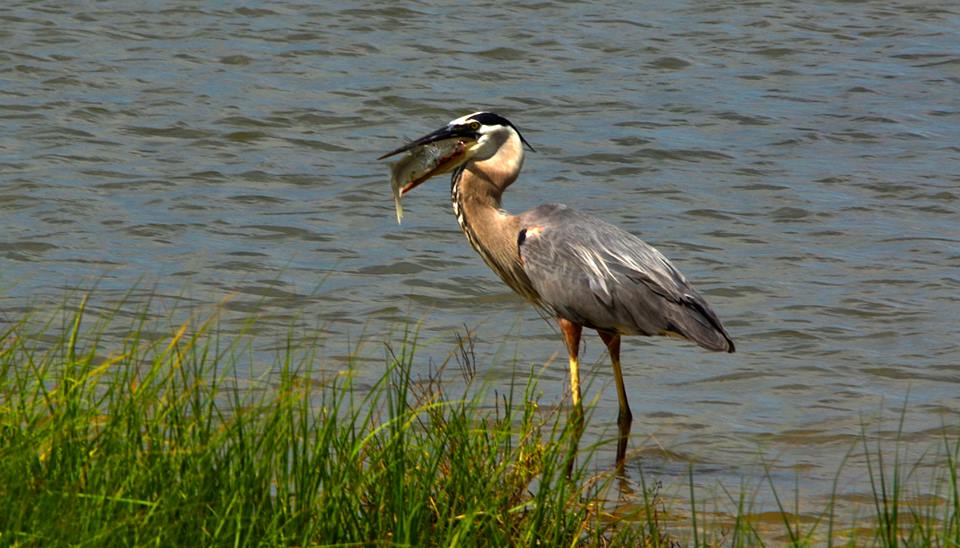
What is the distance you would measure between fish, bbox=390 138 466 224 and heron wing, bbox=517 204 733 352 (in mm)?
457

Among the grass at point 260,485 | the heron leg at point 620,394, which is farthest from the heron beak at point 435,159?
the grass at point 260,485

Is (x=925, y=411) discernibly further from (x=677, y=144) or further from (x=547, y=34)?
(x=547, y=34)

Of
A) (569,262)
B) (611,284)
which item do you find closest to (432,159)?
(569,262)

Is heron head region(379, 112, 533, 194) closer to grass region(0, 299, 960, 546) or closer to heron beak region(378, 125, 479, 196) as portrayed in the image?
heron beak region(378, 125, 479, 196)

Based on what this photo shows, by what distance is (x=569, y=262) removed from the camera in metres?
6.98

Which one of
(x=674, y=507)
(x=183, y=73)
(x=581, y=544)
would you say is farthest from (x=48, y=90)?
(x=581, y=544)

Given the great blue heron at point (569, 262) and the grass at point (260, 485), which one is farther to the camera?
the great blue heron at point (569, 262)

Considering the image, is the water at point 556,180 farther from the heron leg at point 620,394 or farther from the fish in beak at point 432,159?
the fish in beak at point 432,159

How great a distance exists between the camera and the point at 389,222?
1068 cm

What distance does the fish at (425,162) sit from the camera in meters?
A: 7.15

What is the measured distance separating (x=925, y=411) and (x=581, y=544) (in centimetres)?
346

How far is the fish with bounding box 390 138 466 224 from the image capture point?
715 centimetres

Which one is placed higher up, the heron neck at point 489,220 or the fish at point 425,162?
the fish at point 425,162

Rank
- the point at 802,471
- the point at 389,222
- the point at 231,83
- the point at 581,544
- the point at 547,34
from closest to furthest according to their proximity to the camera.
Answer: the point at 581,544 → the point at 802,471 → the point at 389,222 → the point at 231,83 → the point at 547,34
